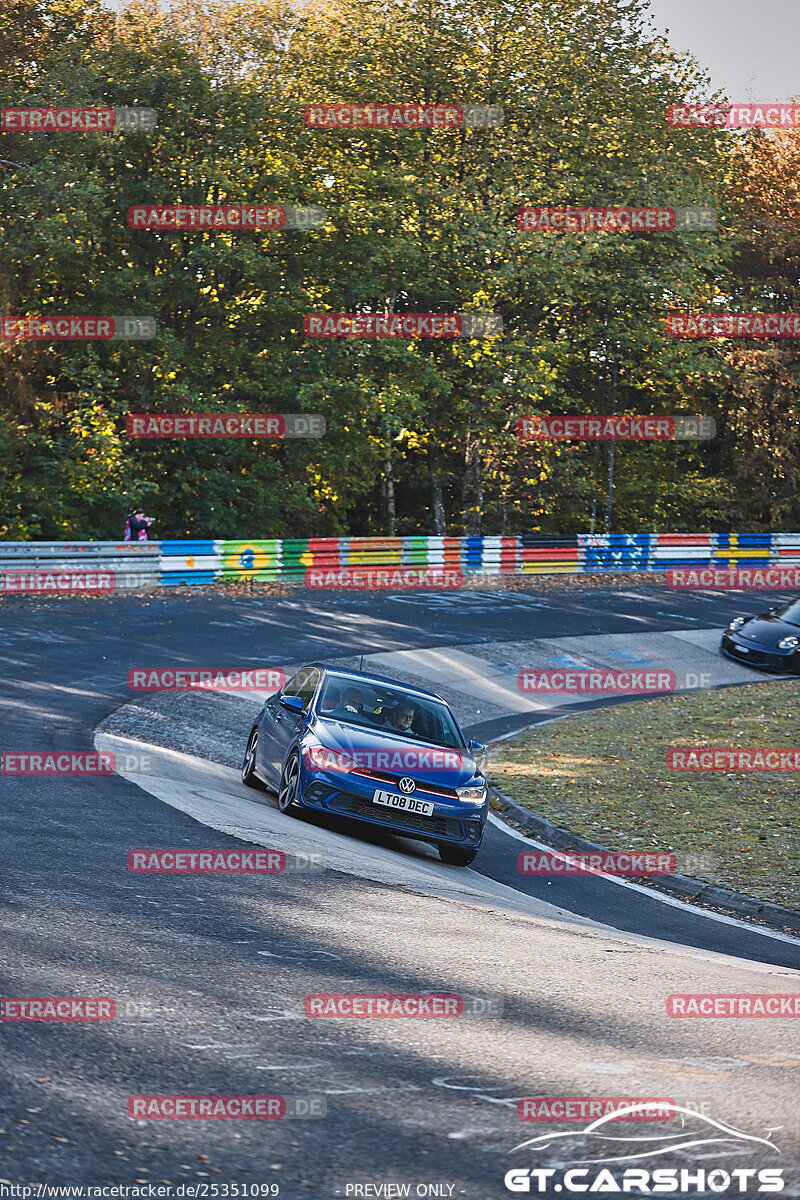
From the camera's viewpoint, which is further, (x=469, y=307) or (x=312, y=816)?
(x=469, y=307)

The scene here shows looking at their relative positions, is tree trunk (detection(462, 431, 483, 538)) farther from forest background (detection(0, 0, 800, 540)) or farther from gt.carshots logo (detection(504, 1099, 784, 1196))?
gt.carshots logo (detection(504, 1099, 784, 1196))

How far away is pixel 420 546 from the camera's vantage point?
34312 mm

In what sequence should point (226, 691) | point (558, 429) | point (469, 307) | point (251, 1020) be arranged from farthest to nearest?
1. point (558, 429)
2. point (469, 307)
3. point (226, 691)
4. point (251, 1020)

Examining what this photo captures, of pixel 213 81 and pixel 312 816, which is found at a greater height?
pixel 213 81

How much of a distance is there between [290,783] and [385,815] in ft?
3.21

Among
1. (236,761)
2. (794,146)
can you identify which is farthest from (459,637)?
(794,146)

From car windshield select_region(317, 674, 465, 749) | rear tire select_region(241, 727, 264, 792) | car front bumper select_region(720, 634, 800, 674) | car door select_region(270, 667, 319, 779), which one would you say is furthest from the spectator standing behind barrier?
car windshield select_region(317, 674, 465, 749)

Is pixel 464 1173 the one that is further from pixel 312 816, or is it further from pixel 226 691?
pixel 226 691

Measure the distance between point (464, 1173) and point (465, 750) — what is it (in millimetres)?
7902

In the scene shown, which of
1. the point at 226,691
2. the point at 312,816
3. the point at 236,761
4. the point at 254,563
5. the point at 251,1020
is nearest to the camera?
the point at 251,1020

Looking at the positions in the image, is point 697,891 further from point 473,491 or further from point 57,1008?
point 473,491

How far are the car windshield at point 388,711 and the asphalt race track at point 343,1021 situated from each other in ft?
3.69

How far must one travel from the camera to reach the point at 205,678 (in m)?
19.7

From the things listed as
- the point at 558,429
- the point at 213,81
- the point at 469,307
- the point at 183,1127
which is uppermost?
the point at 213,81
